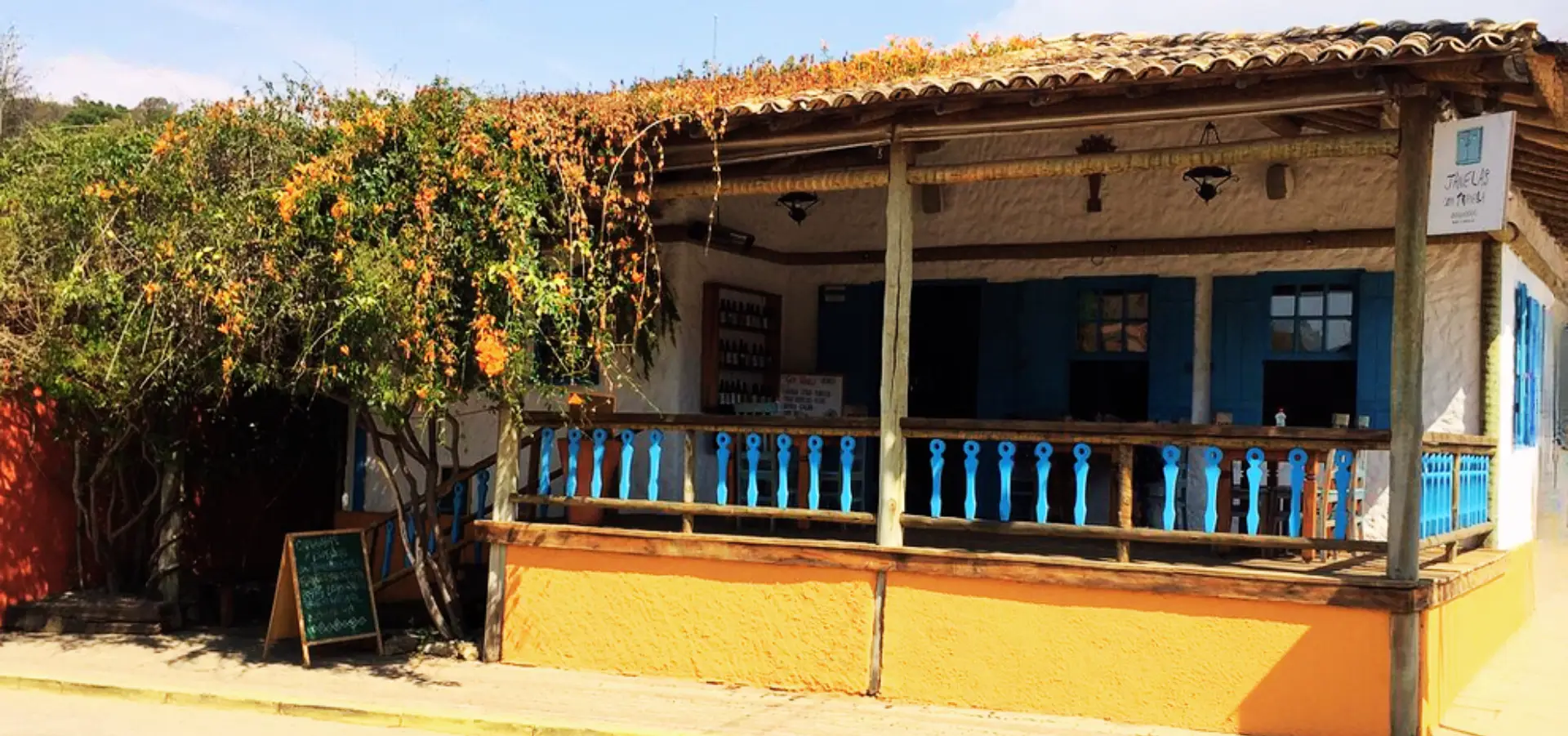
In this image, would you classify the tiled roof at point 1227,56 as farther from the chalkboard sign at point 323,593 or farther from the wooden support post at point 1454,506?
the chalkboard sign at point 323,593

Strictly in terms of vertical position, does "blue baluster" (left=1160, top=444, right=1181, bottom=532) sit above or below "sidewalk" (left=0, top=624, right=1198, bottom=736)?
above

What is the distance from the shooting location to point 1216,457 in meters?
7.41

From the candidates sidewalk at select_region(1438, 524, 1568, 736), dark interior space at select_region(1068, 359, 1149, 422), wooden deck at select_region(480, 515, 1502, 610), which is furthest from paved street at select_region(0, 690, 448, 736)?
sidewalk at select_region(1438, 524, 1568, 736)

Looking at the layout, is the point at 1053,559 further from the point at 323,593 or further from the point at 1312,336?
the point at 323,593

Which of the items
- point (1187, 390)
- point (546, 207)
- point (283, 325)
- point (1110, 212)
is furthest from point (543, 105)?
point (1187, 390)

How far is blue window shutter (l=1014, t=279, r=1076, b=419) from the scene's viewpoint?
424 inches

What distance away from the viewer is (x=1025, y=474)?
412 inches

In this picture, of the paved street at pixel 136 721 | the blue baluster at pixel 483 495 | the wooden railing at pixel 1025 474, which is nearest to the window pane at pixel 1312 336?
the wooden railing at pixel 1025 474

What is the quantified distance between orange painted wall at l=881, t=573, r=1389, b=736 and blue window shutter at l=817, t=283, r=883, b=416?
3.75 meters

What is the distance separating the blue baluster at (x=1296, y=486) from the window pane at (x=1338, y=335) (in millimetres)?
2392

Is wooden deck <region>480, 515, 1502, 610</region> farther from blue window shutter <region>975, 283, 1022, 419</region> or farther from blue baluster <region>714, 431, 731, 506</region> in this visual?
blue window shutter <region>975, 283, 1022, 419</region>

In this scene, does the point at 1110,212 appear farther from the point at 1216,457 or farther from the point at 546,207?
the point at 546,207

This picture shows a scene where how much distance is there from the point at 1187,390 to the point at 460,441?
20.0 feet

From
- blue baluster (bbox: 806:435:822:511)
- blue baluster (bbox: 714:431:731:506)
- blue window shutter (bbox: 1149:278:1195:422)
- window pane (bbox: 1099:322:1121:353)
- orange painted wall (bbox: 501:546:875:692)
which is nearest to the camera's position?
orange painted wall (bbox: 501:546:875:692)
